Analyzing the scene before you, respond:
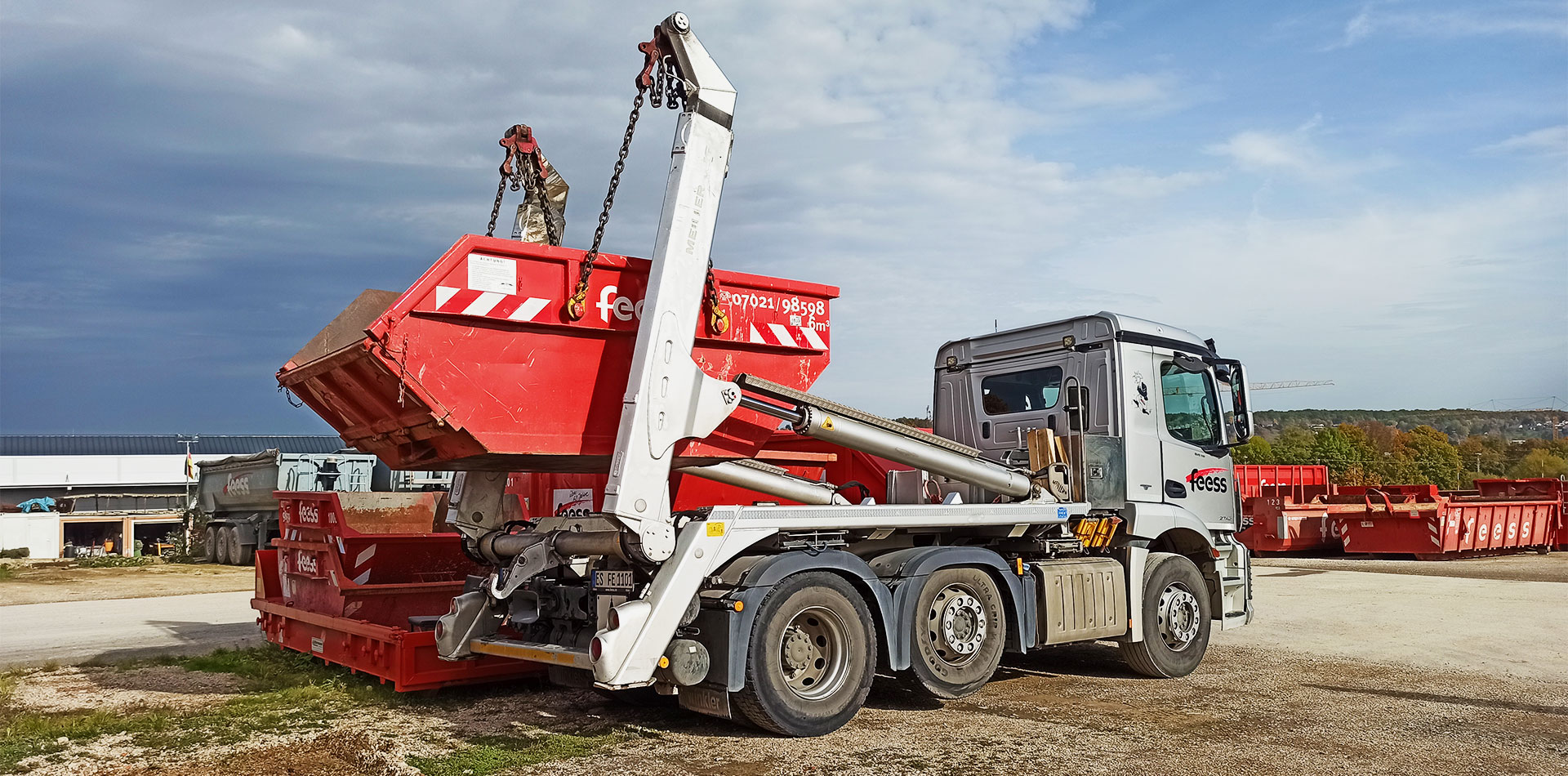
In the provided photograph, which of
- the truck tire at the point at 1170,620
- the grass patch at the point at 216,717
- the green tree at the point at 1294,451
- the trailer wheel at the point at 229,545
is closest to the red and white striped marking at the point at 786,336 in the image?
the truck tire at the point at 1170,620

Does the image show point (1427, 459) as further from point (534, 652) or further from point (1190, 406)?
point (534, 652)

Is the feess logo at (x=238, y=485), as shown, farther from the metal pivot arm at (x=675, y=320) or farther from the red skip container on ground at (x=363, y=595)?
the metal pivot arm at (x=675, y=320)

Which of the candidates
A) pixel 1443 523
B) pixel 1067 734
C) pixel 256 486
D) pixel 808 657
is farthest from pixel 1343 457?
pixel 808 657

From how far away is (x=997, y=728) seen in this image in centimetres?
700

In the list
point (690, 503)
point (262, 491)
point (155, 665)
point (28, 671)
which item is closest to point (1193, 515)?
point (690, 503)

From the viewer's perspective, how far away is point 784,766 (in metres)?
6.04

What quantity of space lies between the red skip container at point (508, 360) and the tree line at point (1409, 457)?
41.8 m

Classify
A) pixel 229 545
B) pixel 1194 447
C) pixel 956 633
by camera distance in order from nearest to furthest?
pixel 956 633 → pixel 1194 447 → pixel 229 545

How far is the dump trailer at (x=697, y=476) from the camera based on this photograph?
253 inches

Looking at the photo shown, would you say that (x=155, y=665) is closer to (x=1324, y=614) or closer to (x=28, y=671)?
(x=28, y=671)

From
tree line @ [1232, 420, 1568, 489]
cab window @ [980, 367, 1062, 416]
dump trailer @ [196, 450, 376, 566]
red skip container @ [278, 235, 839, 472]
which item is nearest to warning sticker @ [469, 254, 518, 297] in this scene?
red skip container @ [278, 235, 839, 472]

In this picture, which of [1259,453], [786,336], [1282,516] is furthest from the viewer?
[1259,453]

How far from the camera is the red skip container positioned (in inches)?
251

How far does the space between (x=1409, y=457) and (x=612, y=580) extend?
77551 millimetres
